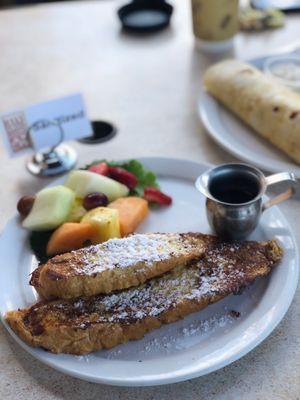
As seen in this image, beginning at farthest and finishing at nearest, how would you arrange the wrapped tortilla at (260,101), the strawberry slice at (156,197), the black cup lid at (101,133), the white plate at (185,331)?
the black cup lid at (101,133) → the wrapped tortilla at (260,101) → the strawberry slice at (156,197) → the white plate at (185,331)

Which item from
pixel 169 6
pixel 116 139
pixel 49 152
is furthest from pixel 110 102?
pixel 169 6

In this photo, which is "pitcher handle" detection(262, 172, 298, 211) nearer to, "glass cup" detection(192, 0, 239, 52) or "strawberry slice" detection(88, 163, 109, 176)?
"strawberry slice" detection(88, 163, 109, 176)

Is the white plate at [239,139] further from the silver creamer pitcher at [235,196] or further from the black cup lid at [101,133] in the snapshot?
the black cup lid at [101,133]

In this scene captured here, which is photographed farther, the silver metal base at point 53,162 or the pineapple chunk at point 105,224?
the silver metal base at point 53,162

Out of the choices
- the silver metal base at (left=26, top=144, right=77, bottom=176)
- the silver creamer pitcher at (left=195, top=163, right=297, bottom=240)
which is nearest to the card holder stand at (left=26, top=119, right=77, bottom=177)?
the silver metal base at (left=26, top=144, right=77, bottom=176)

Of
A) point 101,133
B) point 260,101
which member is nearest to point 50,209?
point 101,133

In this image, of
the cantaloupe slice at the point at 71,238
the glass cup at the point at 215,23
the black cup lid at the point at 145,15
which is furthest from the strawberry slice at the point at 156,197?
the black cup lid at the point at 145,15

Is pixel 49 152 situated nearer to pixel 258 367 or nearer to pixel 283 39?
pixel 258 367
